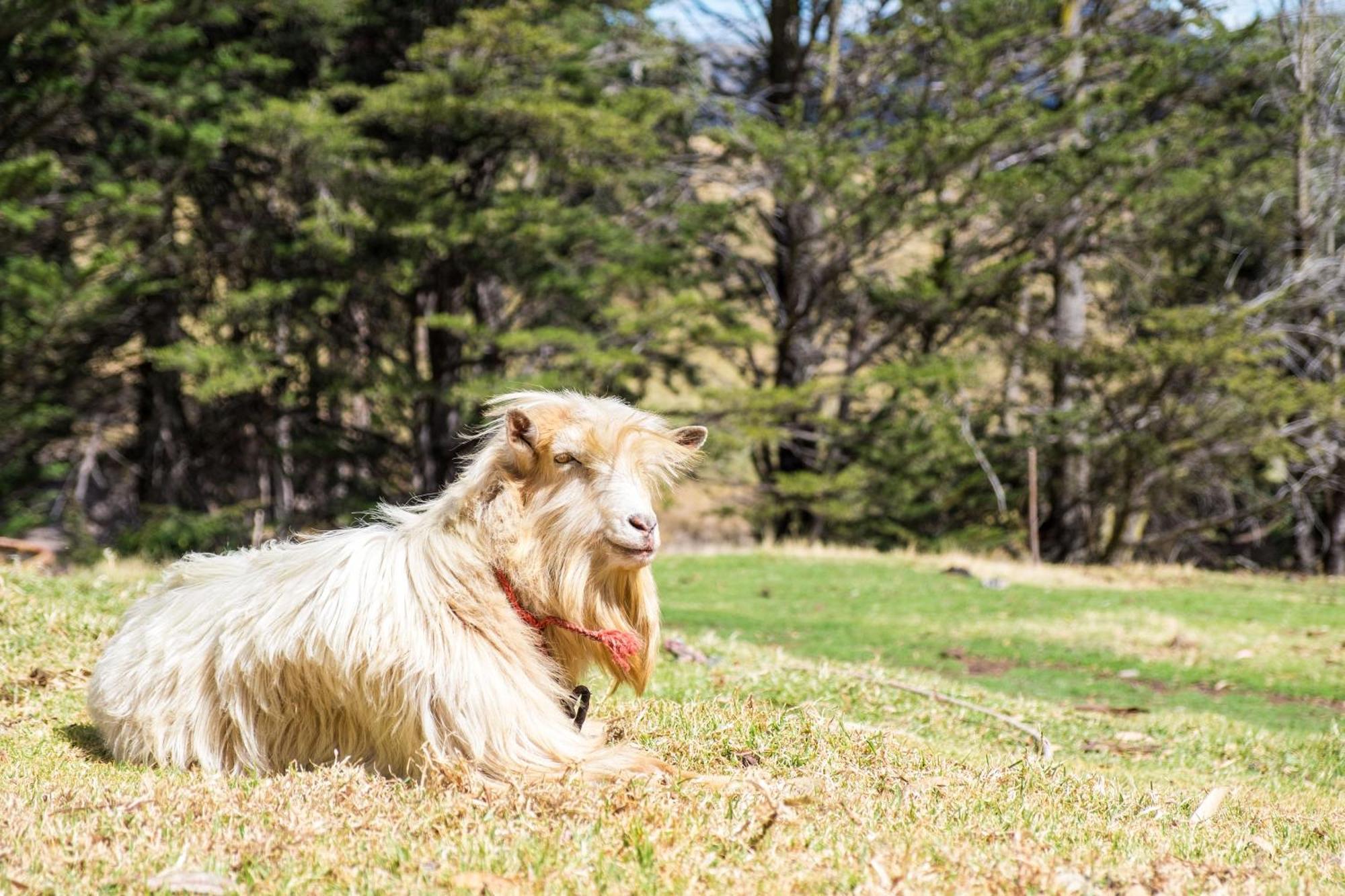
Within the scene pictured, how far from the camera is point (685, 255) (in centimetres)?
2664

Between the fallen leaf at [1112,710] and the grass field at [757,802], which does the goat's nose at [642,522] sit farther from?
the fallen leaf at [1112,710]

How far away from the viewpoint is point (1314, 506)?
29656mm

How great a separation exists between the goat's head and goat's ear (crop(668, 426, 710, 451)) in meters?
0.17

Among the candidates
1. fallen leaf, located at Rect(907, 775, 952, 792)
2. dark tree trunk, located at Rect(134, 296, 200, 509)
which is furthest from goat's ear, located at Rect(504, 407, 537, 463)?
dark tree trunk, located at Rect(134, 296, 200, 509)

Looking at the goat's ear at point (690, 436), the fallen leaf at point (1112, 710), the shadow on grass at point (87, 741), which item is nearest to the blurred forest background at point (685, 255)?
the fallen leaf at point (1112, 710)

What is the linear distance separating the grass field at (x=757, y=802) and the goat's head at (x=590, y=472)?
83cm

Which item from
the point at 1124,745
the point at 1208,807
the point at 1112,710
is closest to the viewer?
the point at 1208,807

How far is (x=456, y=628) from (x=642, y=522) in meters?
0.76

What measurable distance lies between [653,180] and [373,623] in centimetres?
2292

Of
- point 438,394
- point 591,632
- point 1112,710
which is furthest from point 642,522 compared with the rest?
point 438,394

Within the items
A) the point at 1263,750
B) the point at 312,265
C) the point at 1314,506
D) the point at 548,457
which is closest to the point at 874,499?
the point at 1314,506

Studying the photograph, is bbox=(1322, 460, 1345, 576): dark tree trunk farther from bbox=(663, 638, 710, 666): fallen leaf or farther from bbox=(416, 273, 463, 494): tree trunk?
bbox=(663, 638, 710, 666): fallen leaf

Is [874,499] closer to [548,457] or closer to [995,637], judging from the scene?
[995,637]

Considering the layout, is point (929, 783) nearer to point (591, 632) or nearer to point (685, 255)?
point (591, 632)
